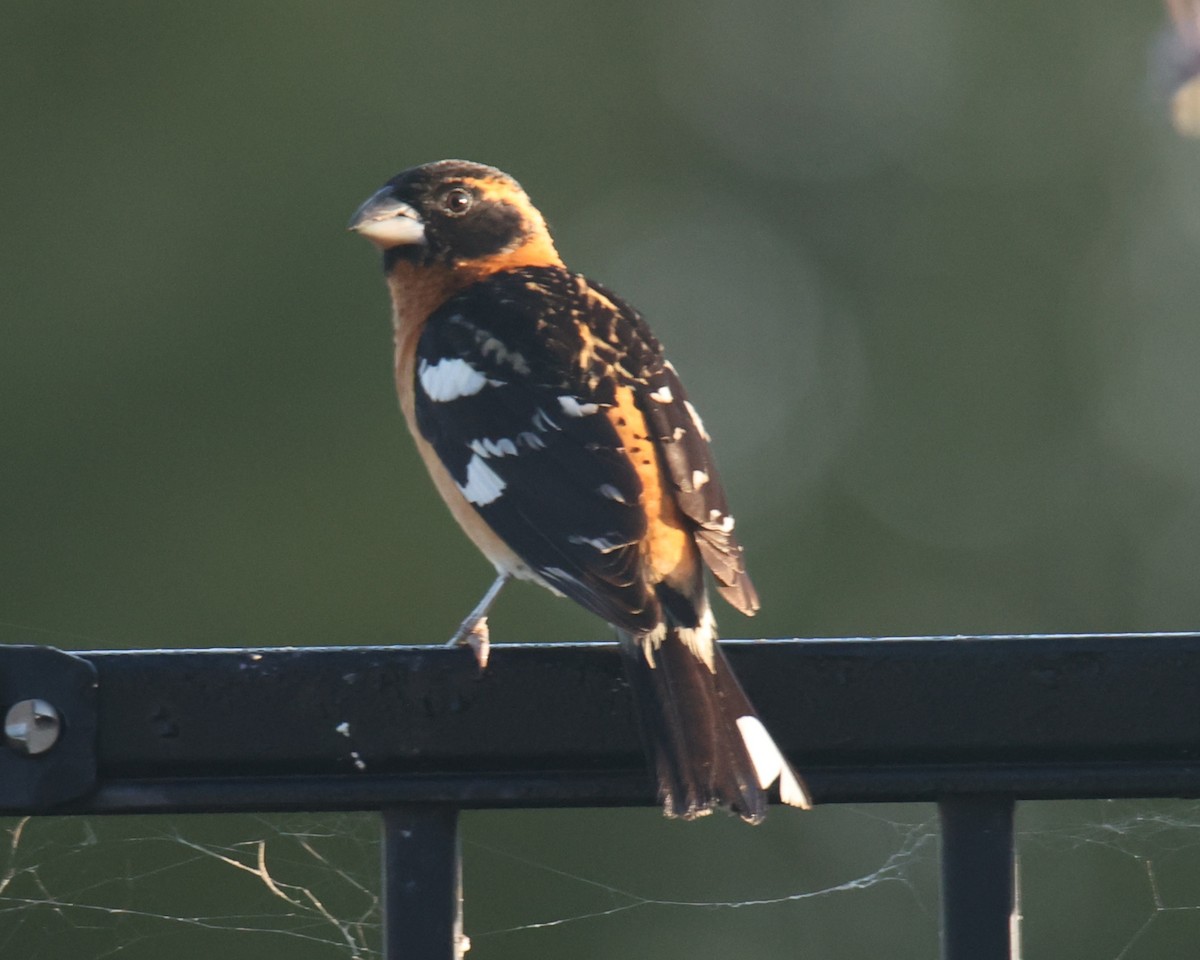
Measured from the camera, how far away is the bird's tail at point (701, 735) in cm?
172

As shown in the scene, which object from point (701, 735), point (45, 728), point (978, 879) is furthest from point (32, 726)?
point (978, 879)

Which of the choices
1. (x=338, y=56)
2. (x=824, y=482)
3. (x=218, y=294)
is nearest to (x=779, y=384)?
(x=824, y=482)

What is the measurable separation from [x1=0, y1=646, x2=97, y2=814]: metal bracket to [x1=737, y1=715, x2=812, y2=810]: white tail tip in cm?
60

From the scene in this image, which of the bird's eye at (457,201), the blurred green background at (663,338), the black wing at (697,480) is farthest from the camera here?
the blurred green background at (663,338)

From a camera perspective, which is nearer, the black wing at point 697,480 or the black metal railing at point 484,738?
the black metal railing at point 484,738

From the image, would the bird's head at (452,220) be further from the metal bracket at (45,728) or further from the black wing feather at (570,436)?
the metal bracket at (45,728)

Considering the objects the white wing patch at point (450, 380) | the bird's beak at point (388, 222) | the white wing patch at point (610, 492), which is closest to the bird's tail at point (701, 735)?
the white wing patch at point (610, 492)

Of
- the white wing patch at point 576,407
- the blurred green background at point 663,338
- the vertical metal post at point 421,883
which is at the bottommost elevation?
the vertical metal post at point 421,883

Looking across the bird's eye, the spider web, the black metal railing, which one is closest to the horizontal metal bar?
the black metal railing

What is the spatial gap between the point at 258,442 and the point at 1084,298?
882cm

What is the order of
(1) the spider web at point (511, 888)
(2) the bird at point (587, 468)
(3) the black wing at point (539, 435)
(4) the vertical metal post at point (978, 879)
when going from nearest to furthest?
1. (4) the vertical metal post at point (978, 879)
2. (2) the bird at point (587, 468)
3. (3) the black wing at point (539, 435)
4. (1) the spider web at point (511, 888)

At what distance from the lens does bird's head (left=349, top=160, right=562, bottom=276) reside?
386cm

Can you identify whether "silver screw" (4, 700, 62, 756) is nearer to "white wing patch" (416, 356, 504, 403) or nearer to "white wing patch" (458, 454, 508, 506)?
"white wing patch" (458, 454, 508, 506)

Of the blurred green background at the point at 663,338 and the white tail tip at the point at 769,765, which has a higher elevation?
the blurred green background at the point at 663,338
